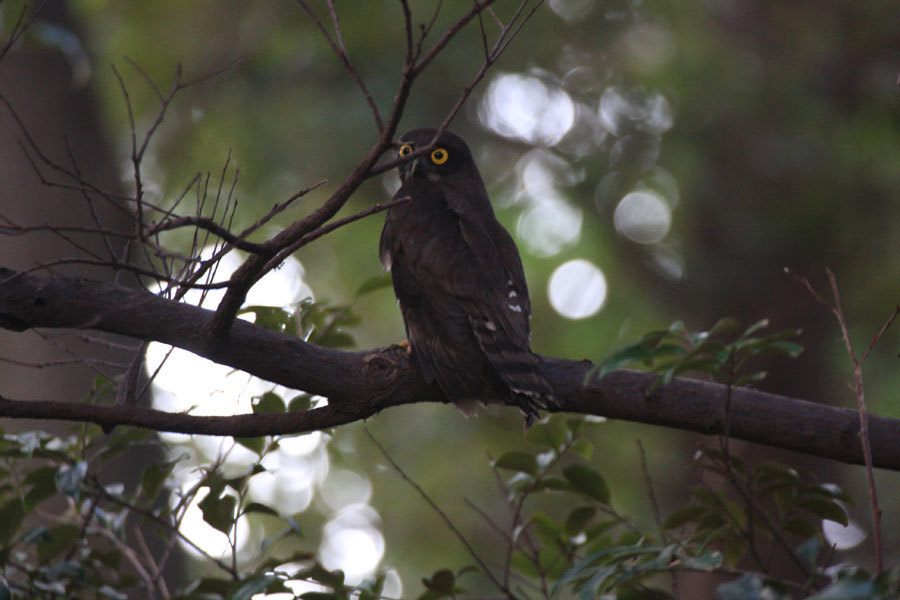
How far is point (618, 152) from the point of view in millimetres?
8156

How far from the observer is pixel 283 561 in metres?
2.70

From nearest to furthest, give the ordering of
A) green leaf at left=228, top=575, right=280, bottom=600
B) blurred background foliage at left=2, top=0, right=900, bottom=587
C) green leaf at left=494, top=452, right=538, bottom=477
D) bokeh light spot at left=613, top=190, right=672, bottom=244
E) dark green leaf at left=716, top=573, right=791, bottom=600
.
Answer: dark green leaf at left=716, top=573, right=791, bottom=600 < green leaf at left=228, top=575, right=280, bottom=600 < green leaf at left=494, top=452, right=538, bottom=477 < blurred background foliage at left=2, top=0, right=900, bottom=587 < bokeh light spot at left=613, top=190, right=672, bottom=244

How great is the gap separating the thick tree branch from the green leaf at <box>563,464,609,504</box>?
0.77 ft

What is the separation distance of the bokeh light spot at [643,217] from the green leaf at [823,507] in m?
5.94

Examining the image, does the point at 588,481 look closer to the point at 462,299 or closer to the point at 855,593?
the point at 462,299

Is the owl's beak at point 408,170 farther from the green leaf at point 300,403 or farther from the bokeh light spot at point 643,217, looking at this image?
the bokeh light spot at point 643,217

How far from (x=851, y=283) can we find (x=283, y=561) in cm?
682

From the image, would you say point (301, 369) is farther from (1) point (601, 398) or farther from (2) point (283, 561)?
(1) point (601, 398)

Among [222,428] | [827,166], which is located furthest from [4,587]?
[827,166]

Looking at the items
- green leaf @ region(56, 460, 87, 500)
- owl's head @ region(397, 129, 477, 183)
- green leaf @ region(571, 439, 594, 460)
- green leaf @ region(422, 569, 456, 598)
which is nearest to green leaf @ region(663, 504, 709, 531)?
green leaf @ region(571, 439, 594, 460)

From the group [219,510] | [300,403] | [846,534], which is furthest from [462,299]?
[846,534]

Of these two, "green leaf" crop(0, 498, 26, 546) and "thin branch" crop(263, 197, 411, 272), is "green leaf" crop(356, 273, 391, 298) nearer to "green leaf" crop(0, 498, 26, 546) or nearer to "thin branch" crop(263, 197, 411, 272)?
"thin branch" crop(263, 197, 411, 272)

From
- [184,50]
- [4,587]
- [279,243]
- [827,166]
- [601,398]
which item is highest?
[184,50]

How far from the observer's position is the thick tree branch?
7.81 feet
